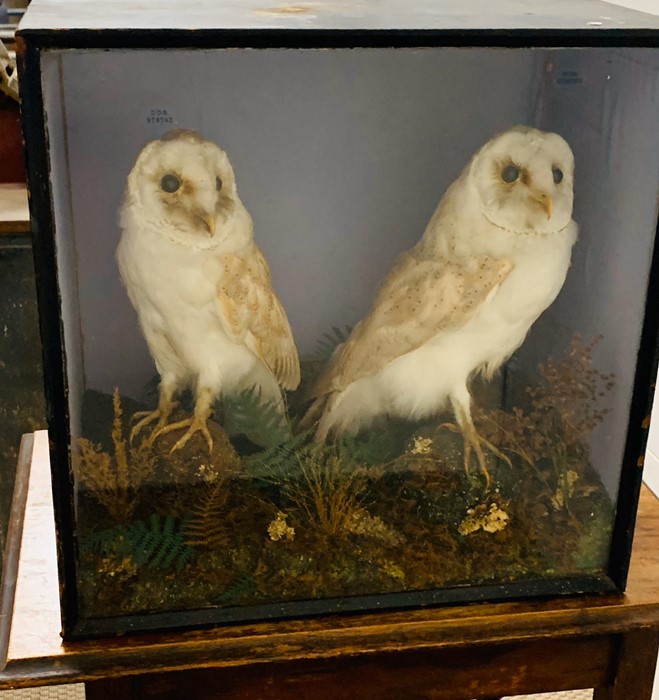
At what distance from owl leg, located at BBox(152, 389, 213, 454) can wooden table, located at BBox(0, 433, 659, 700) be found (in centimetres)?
20

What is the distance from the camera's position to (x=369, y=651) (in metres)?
0.92

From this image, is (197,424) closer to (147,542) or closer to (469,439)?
(147,542)

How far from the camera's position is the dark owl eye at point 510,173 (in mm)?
799

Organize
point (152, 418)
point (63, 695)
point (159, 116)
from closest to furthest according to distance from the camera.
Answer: point (159, 116) < point (152, 418) < point (63, 695)

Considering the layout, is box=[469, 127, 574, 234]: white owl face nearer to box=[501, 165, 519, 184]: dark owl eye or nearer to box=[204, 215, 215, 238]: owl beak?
box=[501, 165, 519, 184]: dark owl eye

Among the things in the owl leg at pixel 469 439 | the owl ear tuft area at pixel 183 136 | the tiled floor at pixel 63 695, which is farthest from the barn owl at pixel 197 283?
the tiled floor at pixel 63 695

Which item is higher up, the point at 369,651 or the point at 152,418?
the point at 152,418

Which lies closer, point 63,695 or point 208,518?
point 208,518

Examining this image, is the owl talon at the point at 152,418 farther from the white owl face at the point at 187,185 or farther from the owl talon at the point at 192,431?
the white owl face at the point at 187,185

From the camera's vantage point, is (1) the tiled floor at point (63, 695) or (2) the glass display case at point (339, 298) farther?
(1) the tiled floor at point (63, 695)

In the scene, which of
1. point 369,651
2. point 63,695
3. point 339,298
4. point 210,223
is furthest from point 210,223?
point 63,695

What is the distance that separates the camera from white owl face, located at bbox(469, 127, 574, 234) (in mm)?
790

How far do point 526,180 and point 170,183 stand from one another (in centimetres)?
30

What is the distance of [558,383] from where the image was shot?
2.90 feet
